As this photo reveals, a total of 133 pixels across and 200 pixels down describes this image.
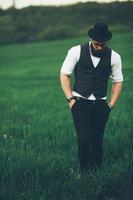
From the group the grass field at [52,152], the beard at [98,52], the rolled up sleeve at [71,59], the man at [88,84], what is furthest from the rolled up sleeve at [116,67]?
the grass field at [52,152]

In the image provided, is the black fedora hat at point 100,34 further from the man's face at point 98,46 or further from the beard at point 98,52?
the beard at point 98,52

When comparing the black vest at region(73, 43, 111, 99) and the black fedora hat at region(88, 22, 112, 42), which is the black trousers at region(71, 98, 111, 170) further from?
the black fedora hat at region(88, 22, 112, 42)

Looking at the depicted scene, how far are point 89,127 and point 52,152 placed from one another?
77cm

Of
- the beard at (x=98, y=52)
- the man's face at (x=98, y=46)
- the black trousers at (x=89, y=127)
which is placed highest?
the man's face at (x=98, y=46)

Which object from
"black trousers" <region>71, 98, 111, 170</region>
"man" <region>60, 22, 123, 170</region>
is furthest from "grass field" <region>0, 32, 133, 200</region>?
"man" <region>60, 22, 123, 170</region>

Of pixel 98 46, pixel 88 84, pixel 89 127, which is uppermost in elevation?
pixel 98 46

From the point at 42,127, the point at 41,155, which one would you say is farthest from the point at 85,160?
the point at 42,127

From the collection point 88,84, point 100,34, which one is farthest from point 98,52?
point 88,84

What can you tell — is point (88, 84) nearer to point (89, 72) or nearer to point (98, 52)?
point (89, 72)

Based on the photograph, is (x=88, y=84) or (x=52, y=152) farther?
(x=52, y=152)

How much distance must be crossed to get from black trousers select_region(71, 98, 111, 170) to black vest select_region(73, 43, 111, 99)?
0.36 feet

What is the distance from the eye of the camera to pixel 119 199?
17.3ft

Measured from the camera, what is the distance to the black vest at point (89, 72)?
5.97 meters

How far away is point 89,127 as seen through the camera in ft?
19.8
